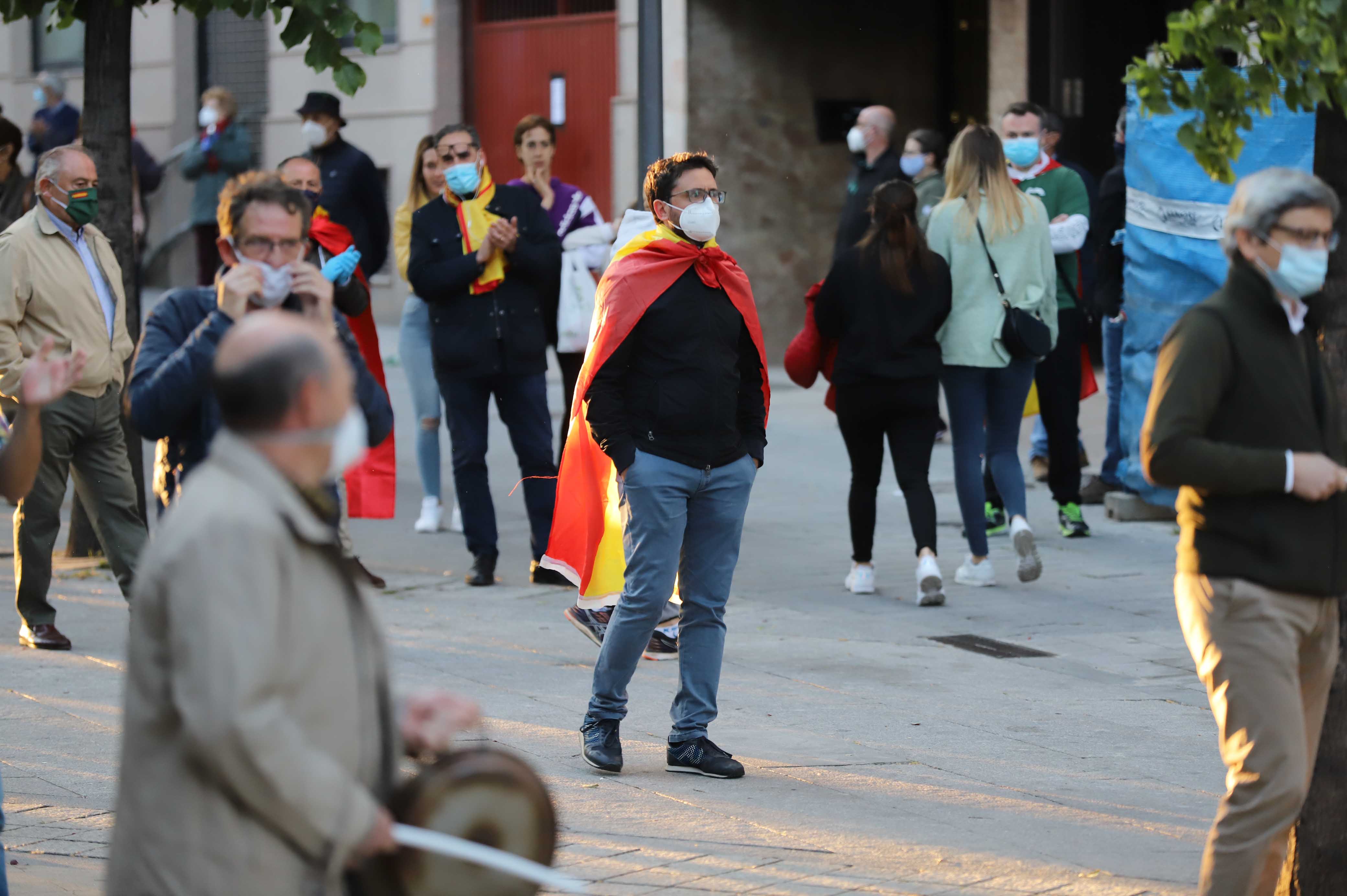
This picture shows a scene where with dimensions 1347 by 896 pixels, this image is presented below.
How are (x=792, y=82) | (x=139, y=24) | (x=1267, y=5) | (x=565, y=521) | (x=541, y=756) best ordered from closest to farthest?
(x=1267, y=5) → (x=541, y=756) → (x=565, y=521) → (x=792, y=82) → (x=139, y=24)

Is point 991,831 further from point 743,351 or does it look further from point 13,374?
point 13,374

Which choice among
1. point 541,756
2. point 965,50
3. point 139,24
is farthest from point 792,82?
point 541,756

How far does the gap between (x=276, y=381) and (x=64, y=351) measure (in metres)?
5.28

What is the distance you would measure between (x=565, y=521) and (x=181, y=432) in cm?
219

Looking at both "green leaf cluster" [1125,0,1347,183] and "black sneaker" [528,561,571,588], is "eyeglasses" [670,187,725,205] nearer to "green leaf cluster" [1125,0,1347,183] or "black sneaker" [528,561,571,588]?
"green leaf cluster" [1125,0,1347,183]

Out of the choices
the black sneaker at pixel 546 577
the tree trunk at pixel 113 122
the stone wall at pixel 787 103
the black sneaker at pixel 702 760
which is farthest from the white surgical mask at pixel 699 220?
the stone wall at pixel 787 103

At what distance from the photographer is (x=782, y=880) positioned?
460 centimetres

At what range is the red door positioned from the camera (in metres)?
18.7

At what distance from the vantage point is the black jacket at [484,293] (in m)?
8.59

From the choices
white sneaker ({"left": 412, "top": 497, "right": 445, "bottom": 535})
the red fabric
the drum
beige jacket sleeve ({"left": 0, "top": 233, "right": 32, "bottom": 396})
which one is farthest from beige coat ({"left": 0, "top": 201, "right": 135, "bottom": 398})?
the drum

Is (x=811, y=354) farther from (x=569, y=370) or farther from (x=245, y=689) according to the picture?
(x=245, y=689)

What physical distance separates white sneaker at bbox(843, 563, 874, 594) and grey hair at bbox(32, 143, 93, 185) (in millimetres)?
3859

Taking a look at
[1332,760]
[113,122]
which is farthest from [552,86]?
[1332,760]

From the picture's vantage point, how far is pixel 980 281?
868cm
